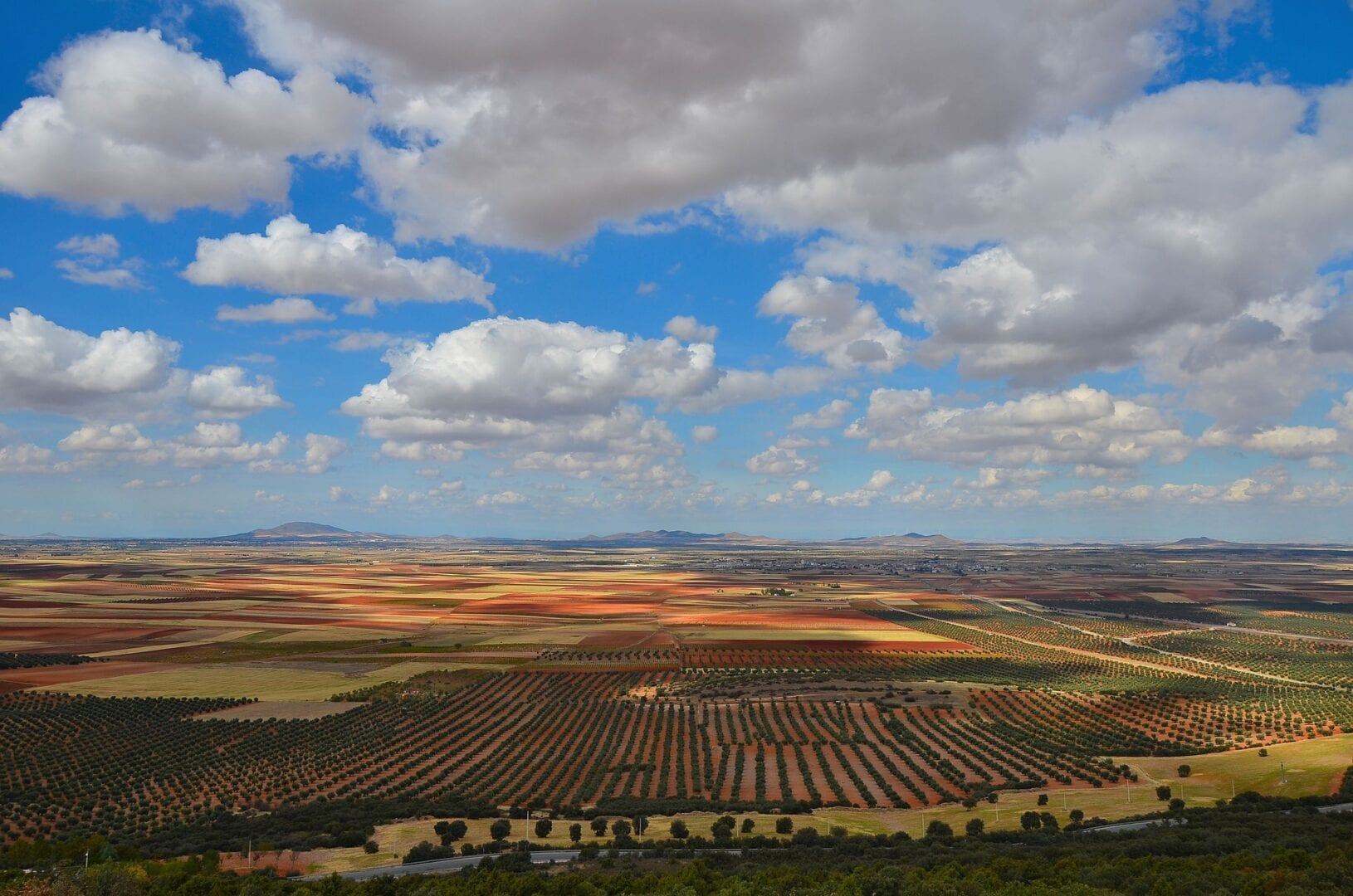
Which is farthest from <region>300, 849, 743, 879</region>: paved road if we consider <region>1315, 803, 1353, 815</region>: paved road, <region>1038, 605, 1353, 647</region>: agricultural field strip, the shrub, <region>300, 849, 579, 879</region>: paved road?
<region>1038, 605, 1353, 647</region>: agricultural field strip

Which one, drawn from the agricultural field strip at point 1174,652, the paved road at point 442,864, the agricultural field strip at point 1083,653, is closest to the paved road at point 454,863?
the paved road at point 442,864

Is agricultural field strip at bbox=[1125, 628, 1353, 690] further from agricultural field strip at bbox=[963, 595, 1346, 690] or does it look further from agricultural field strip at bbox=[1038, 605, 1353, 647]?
agricultural field strip at bbox=[1038, 605, 1353, 647]

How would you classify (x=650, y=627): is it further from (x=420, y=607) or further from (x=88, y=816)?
(x=88, y=816)

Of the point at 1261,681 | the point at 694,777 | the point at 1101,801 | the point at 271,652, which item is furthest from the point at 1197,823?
the point at 271,652

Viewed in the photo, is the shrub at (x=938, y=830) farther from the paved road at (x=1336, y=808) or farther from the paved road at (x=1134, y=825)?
the paved road at (x=1336, y=808)

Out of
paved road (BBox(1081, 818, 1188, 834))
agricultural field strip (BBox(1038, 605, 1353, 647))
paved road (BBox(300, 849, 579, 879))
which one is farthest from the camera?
agricultural field strip (BBox(1038, 605, 1353, 647))

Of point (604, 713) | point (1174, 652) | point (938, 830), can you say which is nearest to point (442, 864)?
point (938, 830)

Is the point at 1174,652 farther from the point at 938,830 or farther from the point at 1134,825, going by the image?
the point at 938,830

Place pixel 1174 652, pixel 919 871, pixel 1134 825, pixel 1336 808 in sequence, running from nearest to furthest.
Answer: pixel 919 871 < pixel 1134 825 < pixel 1336 808 < pixel 1174 652
